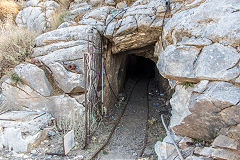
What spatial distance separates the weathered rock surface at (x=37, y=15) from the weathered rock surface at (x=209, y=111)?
7.85m

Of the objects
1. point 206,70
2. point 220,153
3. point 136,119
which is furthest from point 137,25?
point 220,153

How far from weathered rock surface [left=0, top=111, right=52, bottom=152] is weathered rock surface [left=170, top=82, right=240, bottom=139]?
139 inches

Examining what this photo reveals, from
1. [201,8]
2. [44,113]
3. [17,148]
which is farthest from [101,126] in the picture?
[201,8]

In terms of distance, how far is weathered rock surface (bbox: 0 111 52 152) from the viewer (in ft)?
14.2

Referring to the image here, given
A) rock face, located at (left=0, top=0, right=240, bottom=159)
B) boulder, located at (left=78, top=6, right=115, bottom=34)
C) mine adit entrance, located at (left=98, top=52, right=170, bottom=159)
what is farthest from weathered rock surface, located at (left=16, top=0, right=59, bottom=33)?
mine adit entrance, located at (left=98, top=52, right=170, bottom=159)

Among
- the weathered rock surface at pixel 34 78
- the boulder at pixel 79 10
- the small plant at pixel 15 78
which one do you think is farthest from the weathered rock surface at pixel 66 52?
the boulder at pixel 79 10

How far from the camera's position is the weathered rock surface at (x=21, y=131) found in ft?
14.2

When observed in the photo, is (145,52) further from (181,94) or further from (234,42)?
(234,42)

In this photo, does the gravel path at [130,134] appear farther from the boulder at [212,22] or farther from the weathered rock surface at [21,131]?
the boulder at [212,22]

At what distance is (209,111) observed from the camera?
115 inches

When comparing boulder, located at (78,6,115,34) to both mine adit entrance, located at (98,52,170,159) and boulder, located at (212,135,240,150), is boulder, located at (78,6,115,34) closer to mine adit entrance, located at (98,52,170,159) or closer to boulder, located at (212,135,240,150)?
mine adit entrance, located at (98,52,170,159)

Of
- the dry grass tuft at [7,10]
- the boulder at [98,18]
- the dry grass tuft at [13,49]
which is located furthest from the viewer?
the dry grass tuft at [7,10]

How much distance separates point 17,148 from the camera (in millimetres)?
4332

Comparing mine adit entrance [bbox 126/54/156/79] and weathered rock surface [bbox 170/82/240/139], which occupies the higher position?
weathered rock surface [bbox 170/82/240/139]
